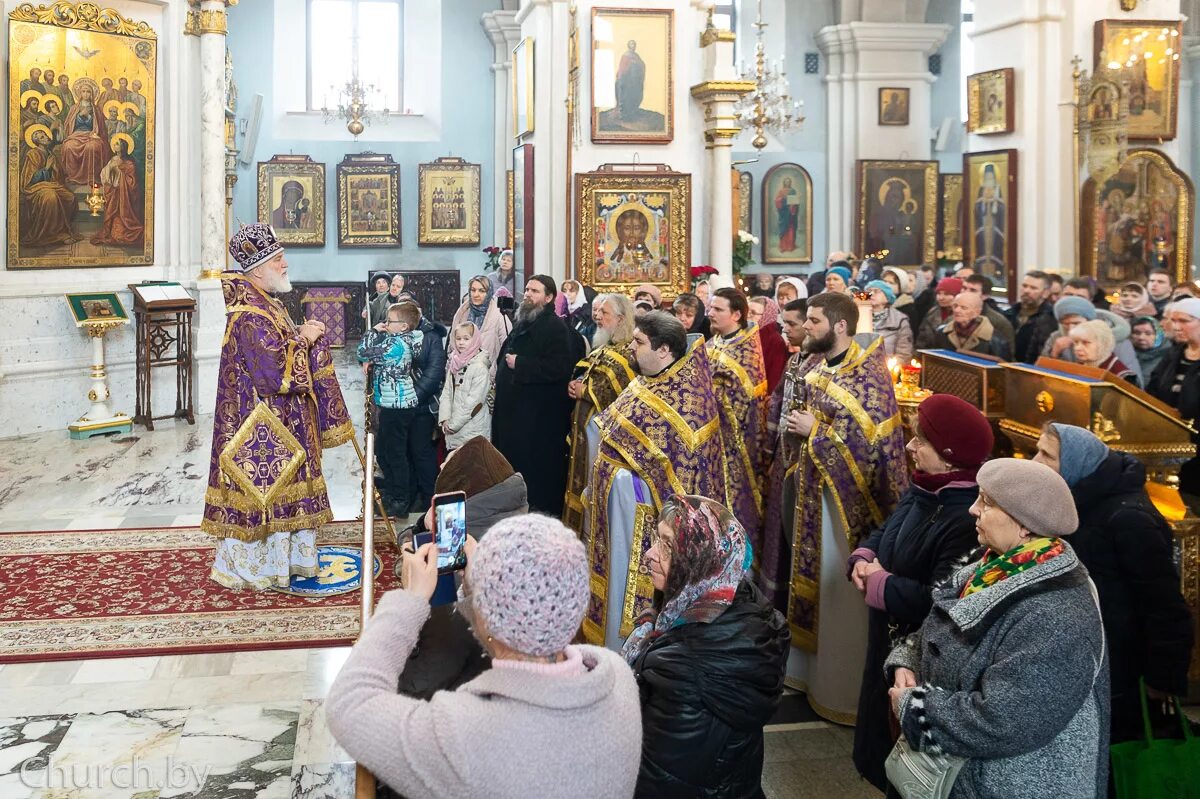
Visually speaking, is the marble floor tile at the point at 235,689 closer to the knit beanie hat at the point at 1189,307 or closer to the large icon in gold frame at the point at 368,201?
the knit beanie hat at the point at 1189,307

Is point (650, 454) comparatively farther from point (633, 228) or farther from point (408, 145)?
point (408, 145)

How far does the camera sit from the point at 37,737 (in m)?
4.68

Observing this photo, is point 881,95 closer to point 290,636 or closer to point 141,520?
point 141,520

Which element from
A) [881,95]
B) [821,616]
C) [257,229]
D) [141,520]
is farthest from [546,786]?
[881,95]

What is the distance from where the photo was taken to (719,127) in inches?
494

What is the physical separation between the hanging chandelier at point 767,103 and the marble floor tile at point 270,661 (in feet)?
41.0

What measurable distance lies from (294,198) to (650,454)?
656 inches

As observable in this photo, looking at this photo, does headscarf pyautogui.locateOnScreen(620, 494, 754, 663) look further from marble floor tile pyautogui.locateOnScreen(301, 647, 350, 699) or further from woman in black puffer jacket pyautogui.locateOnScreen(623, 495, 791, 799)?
marble floor tile pyautogui.locateOnScreen(301, 647, 350, 699)

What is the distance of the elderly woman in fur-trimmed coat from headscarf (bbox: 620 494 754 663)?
51 cm

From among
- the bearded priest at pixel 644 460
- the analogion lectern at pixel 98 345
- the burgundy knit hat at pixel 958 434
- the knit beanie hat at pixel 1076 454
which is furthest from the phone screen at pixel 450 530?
the analogion lectern at pixel 98 345

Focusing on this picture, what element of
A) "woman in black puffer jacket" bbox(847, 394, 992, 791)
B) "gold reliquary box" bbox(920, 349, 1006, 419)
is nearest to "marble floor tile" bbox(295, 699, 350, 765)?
"woman in black puffer jacket" bbox(847, 394, 992, 791)

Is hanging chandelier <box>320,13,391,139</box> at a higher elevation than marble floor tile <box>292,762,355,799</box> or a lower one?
higher

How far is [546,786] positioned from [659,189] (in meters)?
10.9

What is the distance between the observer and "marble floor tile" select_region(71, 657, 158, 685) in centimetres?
537
